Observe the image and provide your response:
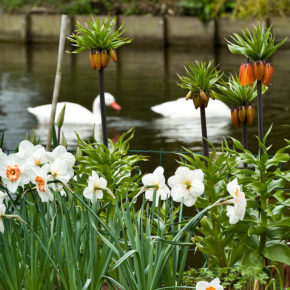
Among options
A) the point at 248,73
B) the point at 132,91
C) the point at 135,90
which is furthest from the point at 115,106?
the point at 248,73

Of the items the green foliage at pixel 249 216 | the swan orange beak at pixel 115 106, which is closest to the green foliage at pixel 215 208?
the green foliage at pixel 249 216

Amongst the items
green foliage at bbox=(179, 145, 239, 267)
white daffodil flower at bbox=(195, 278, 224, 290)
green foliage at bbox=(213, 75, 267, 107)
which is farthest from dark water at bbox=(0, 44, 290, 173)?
white daffodil flower at bbox=(195, 278, 224, 290)

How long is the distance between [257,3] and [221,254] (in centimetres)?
1781

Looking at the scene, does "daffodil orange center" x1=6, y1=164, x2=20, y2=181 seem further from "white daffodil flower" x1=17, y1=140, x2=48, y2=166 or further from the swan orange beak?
the swan orange beak

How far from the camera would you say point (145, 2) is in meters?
23.7

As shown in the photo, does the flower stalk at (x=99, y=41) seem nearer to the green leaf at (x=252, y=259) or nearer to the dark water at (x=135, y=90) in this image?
the green leaf at (x=252, y=259)

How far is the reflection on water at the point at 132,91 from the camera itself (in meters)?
10.6

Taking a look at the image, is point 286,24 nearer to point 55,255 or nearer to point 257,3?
point 257,3

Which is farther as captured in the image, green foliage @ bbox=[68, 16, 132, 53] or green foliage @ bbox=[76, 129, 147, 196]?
green foliage @ bbox=[68, 16, 132, 53]

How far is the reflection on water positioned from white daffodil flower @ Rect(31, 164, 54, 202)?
6.32m

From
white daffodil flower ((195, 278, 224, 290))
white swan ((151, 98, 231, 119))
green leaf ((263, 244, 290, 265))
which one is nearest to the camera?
white daffodil flower ((195, 278, 224, 290))

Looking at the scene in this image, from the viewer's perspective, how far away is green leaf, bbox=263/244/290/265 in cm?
317

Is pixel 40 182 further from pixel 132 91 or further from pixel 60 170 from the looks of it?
pixel 132 91

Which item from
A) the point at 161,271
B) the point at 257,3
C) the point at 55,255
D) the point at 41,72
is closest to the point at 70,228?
the point at 55,255
